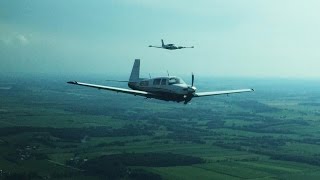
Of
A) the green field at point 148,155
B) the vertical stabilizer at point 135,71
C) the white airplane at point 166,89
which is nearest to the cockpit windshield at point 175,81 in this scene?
the white airplane at point 166,89

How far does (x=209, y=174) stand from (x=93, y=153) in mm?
44857

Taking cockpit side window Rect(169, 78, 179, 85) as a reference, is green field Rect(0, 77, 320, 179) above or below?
below

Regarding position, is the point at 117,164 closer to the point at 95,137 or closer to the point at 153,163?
the point at 153,163

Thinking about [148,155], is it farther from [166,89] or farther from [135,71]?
[166,89]

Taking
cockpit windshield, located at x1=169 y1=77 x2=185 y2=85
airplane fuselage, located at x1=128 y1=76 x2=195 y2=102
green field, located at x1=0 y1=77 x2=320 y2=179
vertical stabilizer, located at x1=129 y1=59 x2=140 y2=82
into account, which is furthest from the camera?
green field, located at x1=0 y1=77 x2=320 y2=179

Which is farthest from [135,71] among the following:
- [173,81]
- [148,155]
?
[148,155]

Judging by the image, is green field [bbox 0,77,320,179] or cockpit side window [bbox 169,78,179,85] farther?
green field [bbox 0,77,320,179]

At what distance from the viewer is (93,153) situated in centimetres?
15000

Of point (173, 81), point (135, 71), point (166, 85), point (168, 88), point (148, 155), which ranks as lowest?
point (148, 155)

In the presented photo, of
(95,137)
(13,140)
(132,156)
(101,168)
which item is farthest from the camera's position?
(95,137)

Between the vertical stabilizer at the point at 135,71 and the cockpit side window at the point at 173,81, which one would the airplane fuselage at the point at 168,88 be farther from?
the vertical stabilizer at the point at 135,71

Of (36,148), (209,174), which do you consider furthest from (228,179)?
(36,148)

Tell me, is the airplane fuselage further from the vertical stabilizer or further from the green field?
the green field

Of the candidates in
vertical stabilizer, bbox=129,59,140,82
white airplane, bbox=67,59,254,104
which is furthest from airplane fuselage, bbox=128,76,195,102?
vertical stabilizer, bbox=129,59,140,82
